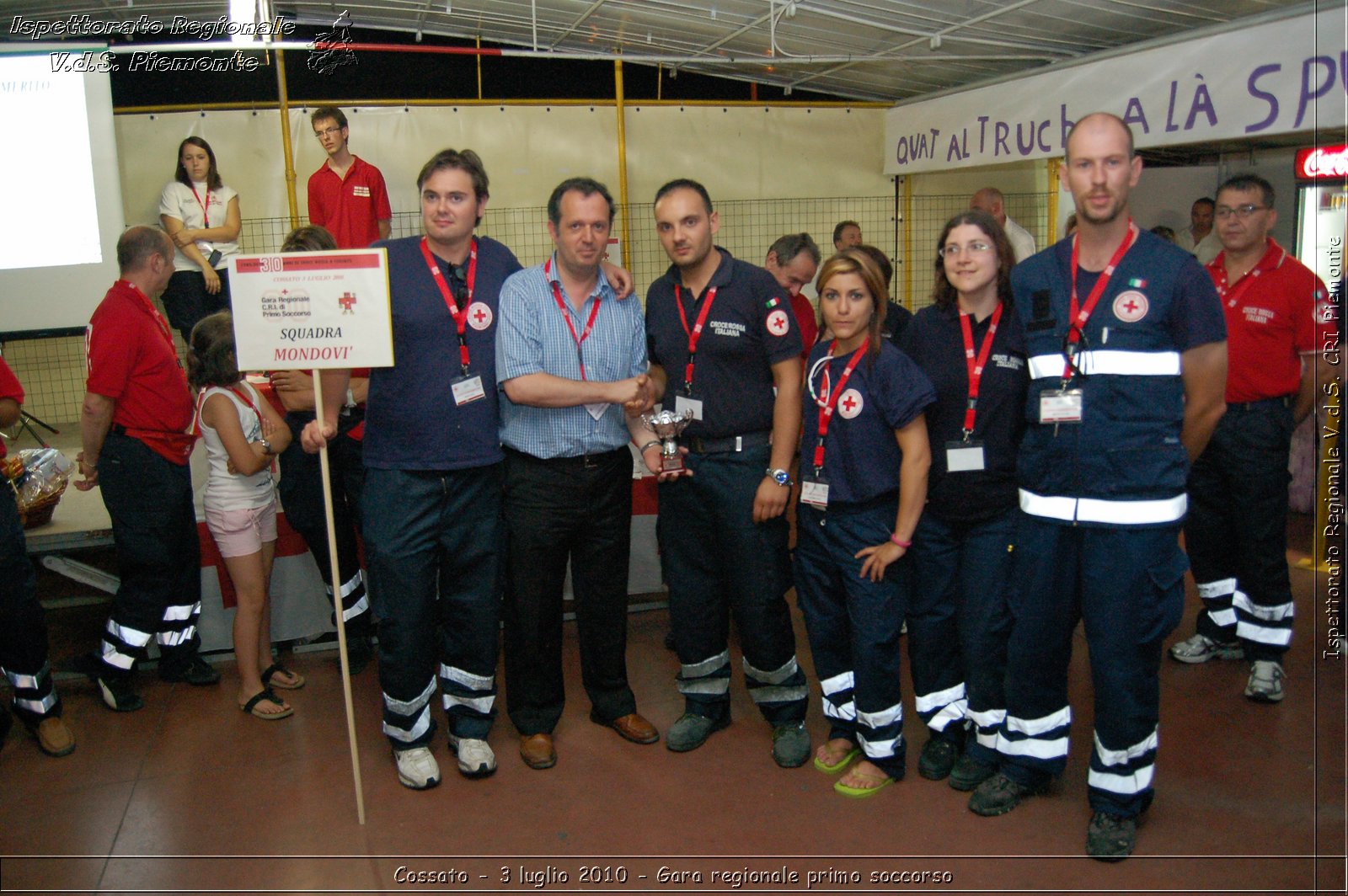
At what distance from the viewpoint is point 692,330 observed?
10.4ft

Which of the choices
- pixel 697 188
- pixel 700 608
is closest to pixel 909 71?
pixel 697 188

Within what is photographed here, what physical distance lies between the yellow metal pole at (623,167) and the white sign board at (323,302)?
17.3ft

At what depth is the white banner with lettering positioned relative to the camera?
13.7 feet

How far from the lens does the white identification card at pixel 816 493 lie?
2.99m

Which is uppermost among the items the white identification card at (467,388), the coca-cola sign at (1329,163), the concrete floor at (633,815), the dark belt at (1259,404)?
the coca-cola sign at (1329,163)

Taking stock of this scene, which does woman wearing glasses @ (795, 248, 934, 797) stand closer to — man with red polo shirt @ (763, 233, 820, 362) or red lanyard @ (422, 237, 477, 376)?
red lanyard @ (422, 237, 477, 376)

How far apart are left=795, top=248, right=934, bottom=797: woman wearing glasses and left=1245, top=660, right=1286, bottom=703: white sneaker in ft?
4.97

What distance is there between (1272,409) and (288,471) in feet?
12.9

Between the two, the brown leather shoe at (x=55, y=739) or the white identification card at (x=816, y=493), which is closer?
the white identification card at (x=816, y=493)

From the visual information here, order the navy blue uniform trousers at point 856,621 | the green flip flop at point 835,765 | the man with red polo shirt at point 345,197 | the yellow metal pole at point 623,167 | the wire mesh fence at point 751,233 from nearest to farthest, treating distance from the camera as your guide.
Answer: the navy blue uniform trousers at point 856,621 < the green flip flop at point 835,765 < the man with red polo shirt at point 345,197 < the wire mesh fence at point 751,233 < the yellow metal pole at point 623,167

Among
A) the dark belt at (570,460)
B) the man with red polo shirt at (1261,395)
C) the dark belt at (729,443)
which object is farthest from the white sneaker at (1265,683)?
the dark belt at (570,460)

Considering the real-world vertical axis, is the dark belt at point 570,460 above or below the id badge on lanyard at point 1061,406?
below

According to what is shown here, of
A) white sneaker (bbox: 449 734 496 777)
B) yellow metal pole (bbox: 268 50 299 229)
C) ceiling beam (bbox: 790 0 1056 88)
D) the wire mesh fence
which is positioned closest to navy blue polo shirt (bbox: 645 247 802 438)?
white sneaker (bbox: 449 734 496 777)

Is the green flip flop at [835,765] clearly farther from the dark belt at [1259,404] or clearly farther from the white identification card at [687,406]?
the dark belt at [1259,404]
